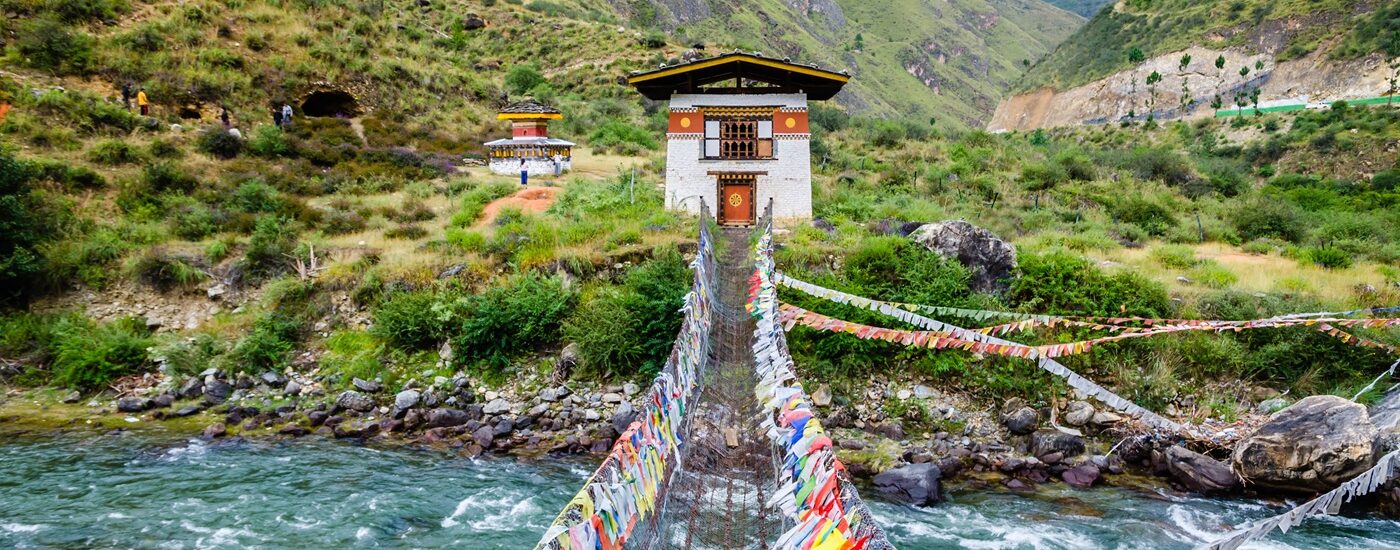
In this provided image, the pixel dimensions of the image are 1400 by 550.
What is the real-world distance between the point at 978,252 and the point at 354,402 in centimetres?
1324

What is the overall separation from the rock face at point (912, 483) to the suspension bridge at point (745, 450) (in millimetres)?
2384

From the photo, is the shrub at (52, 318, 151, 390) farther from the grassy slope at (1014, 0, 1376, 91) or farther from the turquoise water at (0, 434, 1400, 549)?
the grassy slope at (1014, 0, 1376, 91)

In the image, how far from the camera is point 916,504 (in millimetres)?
10695

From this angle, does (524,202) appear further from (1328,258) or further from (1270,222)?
(1270,222)

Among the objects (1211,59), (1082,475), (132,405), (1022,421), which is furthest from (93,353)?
(1211,59)

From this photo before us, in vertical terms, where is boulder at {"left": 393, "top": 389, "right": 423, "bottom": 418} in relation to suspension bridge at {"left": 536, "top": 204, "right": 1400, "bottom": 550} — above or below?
below

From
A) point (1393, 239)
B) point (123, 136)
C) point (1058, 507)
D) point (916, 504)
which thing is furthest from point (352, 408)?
point (1393, 239)

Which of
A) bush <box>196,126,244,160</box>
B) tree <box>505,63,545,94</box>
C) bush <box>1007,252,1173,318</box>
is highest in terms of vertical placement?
tree <box>505,63,545,94</box>

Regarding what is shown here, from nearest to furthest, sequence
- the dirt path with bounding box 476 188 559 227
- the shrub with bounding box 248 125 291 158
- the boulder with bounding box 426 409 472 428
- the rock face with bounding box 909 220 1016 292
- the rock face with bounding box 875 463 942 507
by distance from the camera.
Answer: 1. the rock face with bounding box 875 463 942 507
2. the boulder with bounding box 426 409 472 428
3. the rock face with bounding box 909 220 1016 292
4. the dirt path with bounding box 476 188 559 227
5. the shrub with bounding box 248 125 291 158

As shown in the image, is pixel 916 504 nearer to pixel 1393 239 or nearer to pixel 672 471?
pixel 672 471

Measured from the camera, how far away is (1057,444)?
1206cm

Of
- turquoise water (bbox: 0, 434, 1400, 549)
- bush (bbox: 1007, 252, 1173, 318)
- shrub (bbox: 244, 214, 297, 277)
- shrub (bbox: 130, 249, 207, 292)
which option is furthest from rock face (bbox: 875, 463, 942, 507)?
shrub (bbox: 130, 249, 207, 292)

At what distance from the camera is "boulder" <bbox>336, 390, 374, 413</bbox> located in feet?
45.5

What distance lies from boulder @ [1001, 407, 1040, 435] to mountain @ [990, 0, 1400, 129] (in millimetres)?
63655
